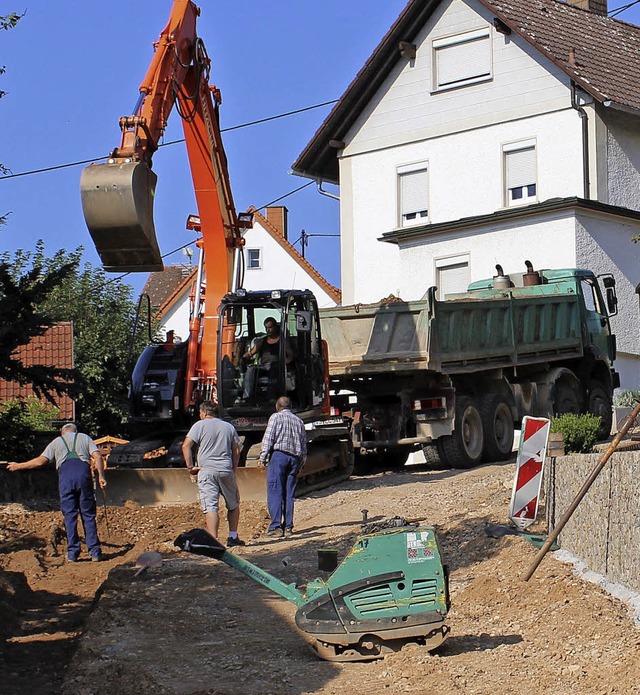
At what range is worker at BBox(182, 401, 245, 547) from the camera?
1348 centimetres

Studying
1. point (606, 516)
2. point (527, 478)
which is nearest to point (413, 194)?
point (527, 478)

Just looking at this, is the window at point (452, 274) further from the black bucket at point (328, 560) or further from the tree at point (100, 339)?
the black bucket at point (328, 560)

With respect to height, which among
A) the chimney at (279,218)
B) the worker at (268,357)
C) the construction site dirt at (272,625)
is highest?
the chimney at (279,218)

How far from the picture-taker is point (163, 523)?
1591 centimetres

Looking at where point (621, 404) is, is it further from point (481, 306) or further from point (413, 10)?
point (413, 10)

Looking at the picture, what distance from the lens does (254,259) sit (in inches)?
2008

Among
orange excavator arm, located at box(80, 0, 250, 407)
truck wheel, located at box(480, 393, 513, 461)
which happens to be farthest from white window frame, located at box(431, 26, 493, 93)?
orange excavator arm, located at box(80, 0, 250, 407)

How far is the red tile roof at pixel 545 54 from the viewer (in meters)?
28.2

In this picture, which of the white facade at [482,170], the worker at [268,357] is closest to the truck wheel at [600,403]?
the white facade at [482,170]

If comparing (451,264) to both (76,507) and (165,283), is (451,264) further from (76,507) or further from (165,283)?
(165,283)

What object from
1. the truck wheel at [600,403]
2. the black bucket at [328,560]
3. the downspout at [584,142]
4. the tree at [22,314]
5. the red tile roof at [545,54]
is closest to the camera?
the black bucket at [328,560]

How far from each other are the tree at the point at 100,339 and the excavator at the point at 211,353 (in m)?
14.4

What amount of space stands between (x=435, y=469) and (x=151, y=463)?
15.8 ft

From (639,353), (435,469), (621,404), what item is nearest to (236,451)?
(435,469)
